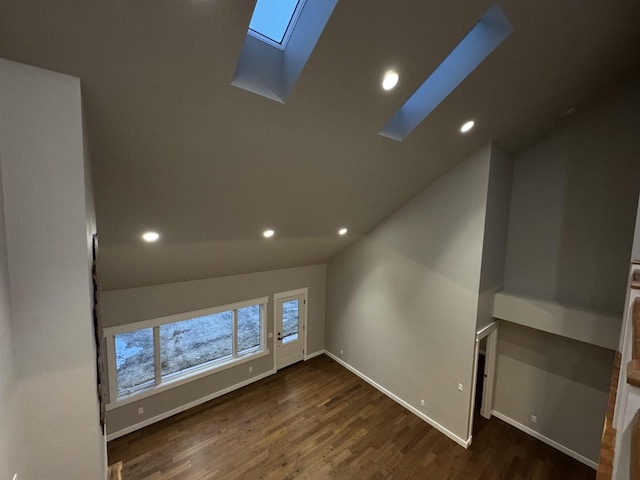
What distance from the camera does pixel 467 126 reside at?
128 inches

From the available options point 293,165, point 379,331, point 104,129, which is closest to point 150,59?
point 104,129

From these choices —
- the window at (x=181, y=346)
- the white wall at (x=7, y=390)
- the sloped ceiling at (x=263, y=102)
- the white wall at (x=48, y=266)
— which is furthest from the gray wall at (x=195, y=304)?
the white wall at (x=7, y=390)

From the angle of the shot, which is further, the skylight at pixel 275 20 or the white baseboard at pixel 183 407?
the white baseboard at pixel 183 407

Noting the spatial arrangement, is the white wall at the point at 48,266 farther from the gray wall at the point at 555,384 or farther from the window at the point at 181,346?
the gray wall at the point at 555,384

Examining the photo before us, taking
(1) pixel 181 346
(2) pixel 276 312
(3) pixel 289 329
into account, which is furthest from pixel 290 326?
(1) pixel 181 346

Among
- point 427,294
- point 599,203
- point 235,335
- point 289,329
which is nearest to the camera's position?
point 599,203

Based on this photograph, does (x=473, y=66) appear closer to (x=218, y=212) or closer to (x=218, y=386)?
(x=218, y=212)

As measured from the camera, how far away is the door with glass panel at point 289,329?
6.12m

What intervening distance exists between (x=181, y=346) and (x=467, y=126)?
5.84 m

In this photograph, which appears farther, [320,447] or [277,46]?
[320,447]

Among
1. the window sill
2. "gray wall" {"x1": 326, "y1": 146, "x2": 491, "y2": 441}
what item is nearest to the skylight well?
"gray wall" {"x1": 326, "y1": 146, "x2": 491, "y2": 441}

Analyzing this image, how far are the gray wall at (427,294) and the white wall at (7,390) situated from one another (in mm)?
4580

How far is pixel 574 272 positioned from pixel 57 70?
19.7ft

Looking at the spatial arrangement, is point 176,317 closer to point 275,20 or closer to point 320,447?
point 320,447
